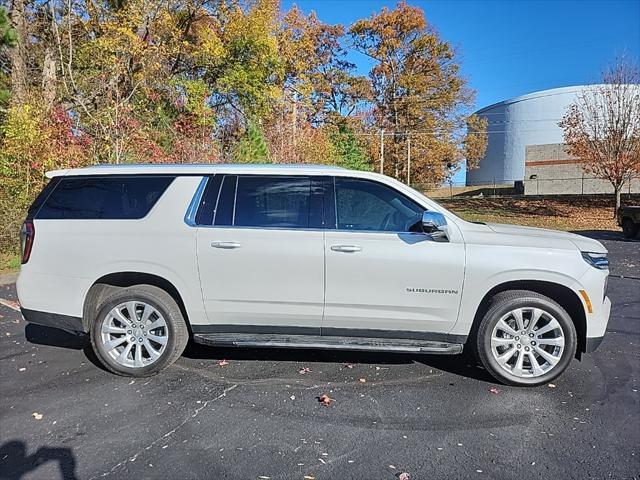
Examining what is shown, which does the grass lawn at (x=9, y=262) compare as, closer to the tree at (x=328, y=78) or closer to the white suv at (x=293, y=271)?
the white suv at (x=293, y=271)

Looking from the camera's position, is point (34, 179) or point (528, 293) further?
point (34, 179)

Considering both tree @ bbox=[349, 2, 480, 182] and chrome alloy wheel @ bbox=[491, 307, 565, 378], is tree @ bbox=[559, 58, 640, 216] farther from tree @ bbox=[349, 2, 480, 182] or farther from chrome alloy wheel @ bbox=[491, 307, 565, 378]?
chrome alloy wheel @ bbox=[491, 307, 565, 378]

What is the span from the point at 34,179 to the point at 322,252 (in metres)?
9.61

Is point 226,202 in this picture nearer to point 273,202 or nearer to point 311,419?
point 273,202

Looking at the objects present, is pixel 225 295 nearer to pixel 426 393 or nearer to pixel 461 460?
pixel 426 393

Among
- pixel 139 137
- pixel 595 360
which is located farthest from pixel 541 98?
pixel 595 360

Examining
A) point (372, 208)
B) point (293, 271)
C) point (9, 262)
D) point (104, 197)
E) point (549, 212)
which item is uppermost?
point (104, 197)

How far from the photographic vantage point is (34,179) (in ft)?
34.7

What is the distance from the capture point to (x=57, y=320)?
13.5 ft

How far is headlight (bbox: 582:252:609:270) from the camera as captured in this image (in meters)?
3.79

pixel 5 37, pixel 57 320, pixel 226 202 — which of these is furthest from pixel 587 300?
pixel 5 37

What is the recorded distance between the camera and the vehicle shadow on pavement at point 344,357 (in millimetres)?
4309

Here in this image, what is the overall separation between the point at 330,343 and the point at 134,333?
177cm

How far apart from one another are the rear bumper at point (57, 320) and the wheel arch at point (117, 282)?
6 cm
